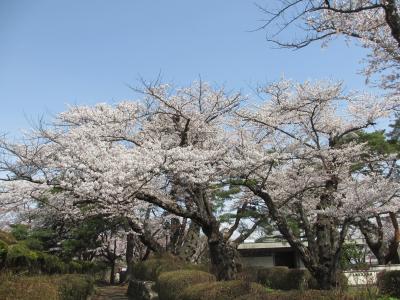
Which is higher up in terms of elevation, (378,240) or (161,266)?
(378,240)

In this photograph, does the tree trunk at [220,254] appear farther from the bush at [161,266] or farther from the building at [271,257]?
the building at [271,257]

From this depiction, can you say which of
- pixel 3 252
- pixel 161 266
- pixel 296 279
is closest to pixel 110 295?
pixel 161 266

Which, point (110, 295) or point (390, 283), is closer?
point (390, 283)

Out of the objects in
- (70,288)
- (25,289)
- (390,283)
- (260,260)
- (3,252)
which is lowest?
(390,283)

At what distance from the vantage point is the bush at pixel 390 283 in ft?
38.0

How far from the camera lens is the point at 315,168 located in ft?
48.4

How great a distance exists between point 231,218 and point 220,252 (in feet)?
34.0

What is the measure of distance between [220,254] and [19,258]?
559 centimetres

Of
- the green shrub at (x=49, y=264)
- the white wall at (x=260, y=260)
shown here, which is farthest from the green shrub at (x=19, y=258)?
the white wall at (x=260, y=260)

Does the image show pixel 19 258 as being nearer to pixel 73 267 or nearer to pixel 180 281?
pixel 180 281

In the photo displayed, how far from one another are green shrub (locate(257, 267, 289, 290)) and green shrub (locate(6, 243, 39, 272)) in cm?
1184

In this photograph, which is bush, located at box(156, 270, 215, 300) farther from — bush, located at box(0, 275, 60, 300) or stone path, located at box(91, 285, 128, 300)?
stone path, located at box(91, 285, 128, 300)

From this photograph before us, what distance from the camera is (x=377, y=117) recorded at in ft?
46.6

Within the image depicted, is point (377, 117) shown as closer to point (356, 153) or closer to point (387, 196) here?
point (356, 153)
